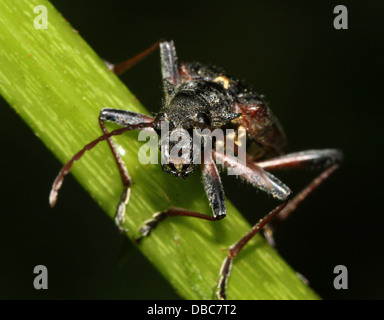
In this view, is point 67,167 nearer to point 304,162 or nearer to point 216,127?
point 216,127

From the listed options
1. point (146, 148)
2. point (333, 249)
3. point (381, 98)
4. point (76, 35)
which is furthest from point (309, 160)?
point (76, 35)

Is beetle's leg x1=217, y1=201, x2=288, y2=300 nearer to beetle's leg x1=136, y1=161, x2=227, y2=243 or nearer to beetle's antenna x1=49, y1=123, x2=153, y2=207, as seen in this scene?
beetle's leg x1=136, y1=161, x2=227, y2=243

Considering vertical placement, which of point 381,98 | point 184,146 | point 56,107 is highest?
point 56,107

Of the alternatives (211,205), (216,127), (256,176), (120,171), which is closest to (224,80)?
(216,127)

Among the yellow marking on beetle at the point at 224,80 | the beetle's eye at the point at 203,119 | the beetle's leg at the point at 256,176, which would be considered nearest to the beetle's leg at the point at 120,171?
the beetle's eye at the point at 203,119

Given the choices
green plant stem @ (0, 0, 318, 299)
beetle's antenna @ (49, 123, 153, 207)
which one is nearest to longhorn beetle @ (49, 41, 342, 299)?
beetle's antenna @ (49, 123, 153, 207)

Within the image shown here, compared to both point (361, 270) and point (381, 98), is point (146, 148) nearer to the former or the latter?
point (361, 270)
